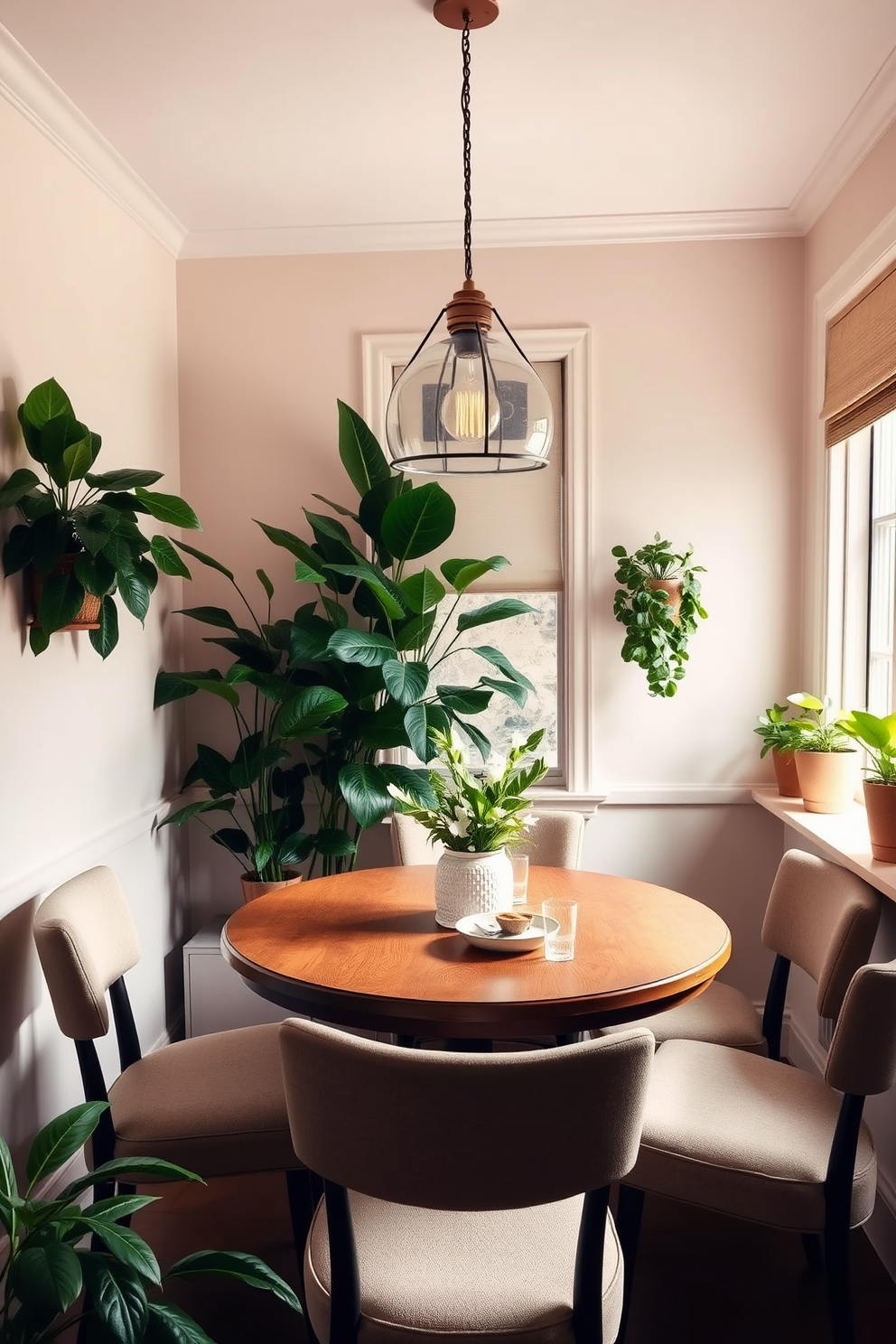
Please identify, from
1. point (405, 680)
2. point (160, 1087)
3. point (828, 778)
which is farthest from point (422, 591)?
point (160, 1087)

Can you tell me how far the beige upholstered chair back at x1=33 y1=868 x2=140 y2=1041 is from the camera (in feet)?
6.40

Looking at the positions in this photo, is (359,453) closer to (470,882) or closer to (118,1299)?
(470,882)

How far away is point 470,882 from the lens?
2102mm

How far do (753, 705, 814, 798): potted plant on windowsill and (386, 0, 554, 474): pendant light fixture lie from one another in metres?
1.58

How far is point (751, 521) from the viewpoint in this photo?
346 cm

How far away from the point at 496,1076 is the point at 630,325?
2.84m

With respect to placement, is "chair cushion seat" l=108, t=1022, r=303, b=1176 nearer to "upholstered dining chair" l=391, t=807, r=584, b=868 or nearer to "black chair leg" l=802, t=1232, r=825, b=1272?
"upholstered dining chair" l=391, t=807, r=584, b=868

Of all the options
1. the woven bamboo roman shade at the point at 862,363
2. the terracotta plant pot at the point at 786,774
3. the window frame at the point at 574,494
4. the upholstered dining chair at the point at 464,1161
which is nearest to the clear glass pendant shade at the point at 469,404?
the upholstered dining chair at the point at 464,1161

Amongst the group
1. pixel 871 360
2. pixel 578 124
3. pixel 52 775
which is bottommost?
pixel 52 775

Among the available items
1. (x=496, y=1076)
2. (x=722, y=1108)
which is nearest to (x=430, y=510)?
(x=722, y=1108)

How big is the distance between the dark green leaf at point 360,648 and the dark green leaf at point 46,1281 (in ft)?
5.49

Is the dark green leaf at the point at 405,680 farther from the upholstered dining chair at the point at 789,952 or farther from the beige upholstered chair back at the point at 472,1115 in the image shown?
the beige upholstered chair back at the point at 472,1115

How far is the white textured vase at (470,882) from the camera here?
210 centimetres

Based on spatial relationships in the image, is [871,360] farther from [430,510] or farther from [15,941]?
[15,941]
